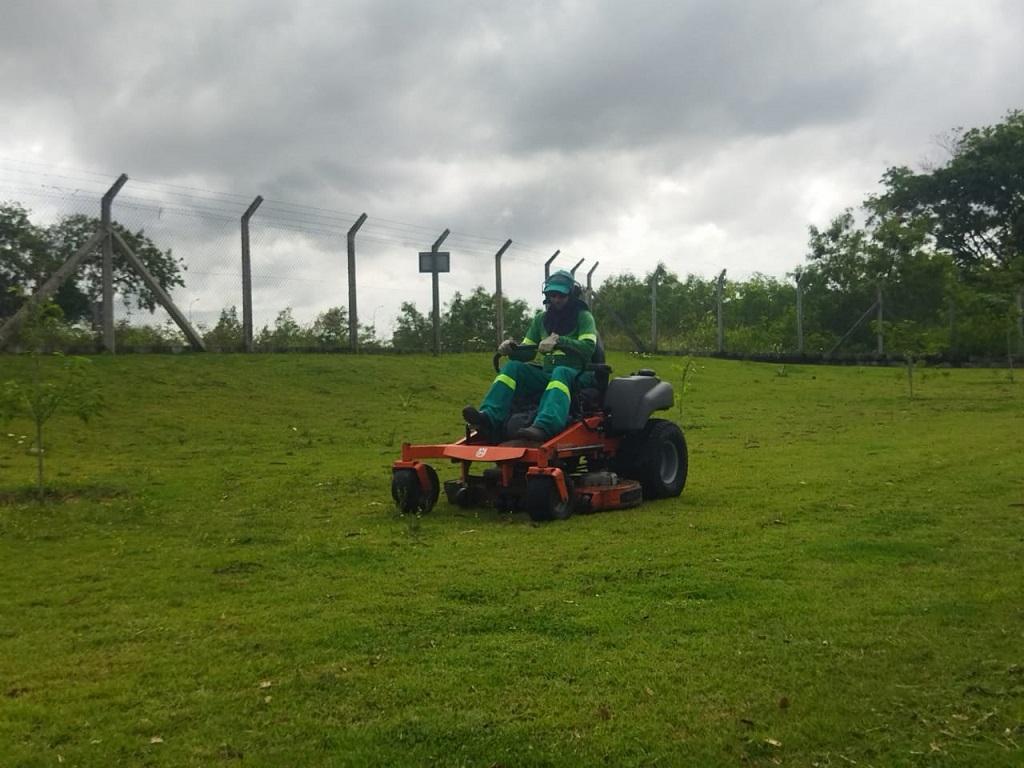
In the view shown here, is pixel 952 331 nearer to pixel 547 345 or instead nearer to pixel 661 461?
pixel 661 461

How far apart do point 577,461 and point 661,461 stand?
841 millimetres

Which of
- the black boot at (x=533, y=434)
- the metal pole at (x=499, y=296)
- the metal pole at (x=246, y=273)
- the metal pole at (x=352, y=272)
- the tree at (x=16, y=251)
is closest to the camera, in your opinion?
the black boot at (x=533, y=434)

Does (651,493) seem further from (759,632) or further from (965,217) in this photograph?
(965,217)

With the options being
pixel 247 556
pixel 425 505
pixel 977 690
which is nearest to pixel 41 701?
pixel 247 556

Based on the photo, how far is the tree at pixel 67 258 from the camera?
16.4 metres

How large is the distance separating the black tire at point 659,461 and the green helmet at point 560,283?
4.88 ft

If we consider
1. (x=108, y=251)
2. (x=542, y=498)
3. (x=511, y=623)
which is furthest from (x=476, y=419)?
(x=108, y=251)

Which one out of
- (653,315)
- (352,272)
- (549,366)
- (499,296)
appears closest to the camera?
(549,366)

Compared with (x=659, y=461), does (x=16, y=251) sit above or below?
above

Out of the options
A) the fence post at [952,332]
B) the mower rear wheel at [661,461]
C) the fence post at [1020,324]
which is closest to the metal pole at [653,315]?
the fence post at [952,332]

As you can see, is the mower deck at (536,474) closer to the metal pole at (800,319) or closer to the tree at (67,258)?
the tree at (67,258)

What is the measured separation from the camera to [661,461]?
9578 mm

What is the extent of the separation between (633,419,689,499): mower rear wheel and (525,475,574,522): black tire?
1.57m

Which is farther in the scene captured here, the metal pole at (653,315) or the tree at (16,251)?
the metal pole at (653,315)
